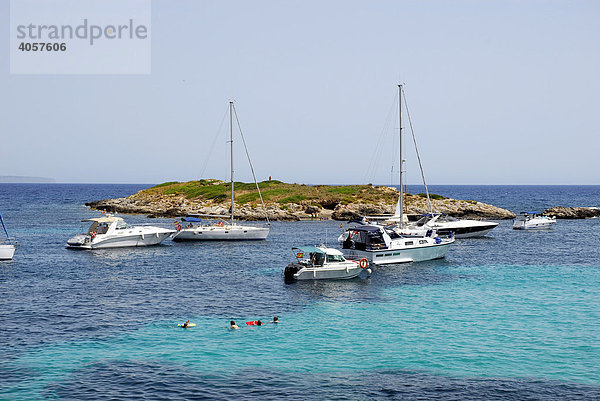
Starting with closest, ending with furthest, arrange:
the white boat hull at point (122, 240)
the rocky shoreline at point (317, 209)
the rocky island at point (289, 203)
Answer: the white boat hull at point (122, 240) → the rocky shoreline at point (317, 209) → the rocky island at point (289, 203)

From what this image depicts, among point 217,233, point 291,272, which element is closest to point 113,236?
point 217,233

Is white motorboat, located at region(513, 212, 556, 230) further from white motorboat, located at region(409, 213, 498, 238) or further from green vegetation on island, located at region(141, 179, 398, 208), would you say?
green vegetation on island, located at region(141, 179, 398, 208)

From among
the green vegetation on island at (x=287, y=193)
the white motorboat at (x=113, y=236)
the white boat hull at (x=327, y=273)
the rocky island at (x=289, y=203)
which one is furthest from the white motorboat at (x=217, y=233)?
the green vegetation on island at (x=287, y=193)

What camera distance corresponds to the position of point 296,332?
115 ft

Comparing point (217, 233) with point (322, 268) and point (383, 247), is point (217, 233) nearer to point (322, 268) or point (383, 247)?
point (383, 247)

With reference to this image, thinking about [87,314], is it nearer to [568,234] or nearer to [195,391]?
[195,391]

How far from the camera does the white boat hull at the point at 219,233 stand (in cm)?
8462

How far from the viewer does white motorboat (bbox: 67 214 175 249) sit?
244 ft

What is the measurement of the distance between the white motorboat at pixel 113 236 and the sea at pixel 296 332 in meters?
9.79

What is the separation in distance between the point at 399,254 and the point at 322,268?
14.7m

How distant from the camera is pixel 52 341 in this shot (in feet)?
107

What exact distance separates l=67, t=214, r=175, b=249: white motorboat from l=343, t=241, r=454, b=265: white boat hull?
30010 mm

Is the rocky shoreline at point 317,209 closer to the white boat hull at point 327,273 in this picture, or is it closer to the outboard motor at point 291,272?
the outboard motor at point 291,272

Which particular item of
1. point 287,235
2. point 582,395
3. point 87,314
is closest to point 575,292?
point 582,395
